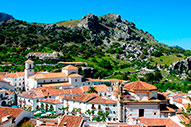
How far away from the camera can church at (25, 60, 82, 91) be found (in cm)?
5609

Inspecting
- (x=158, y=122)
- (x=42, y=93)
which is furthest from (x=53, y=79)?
(x=158, y=122)

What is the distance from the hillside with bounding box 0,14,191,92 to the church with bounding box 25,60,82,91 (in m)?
23.7

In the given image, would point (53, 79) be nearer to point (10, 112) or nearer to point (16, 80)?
point (16, 80)

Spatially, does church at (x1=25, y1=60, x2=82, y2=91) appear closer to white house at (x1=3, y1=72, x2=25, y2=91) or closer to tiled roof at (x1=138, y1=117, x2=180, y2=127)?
white house at (x1=3, y1=72, x2=25, y2=91)

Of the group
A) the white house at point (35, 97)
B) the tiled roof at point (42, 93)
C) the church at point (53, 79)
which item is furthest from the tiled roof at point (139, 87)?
the church at point (53, 79)

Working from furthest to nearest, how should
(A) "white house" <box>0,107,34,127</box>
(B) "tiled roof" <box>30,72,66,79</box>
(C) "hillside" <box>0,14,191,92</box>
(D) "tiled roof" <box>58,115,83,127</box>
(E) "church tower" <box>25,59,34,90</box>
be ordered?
1. (C) "hillside" <box>0,14,191,92</box>
2. (E) "church tower" <box>25,59,34,90</box>
3. (B) "tiled roof" <box>30,72,66,79</box>
4. (D) "tiled roof" <box>58,115,83,127</box>
5. (A) "white house" <box>0,107,34,127</box>

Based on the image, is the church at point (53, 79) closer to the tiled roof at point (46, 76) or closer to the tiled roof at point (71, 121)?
the tiled roof at point (46, 76)

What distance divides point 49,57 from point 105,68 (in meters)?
29.0

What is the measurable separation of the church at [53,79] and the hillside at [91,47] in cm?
2367

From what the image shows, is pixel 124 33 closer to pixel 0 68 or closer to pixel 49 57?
pixel 49 57

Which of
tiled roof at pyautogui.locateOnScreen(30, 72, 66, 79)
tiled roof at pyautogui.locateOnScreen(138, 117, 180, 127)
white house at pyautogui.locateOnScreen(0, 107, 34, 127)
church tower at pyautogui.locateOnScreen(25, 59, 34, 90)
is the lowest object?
tiled roof at pyautogui.locateOnScreen(138, 117, 180, 127)

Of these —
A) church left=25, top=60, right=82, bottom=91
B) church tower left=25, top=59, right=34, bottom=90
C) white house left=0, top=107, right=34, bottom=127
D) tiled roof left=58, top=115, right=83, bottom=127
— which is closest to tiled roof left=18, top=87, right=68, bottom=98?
church left=25, top=60, right=82, bottom=91

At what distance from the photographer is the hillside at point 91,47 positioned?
96663 millimetres

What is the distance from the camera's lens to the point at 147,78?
86812 mm
